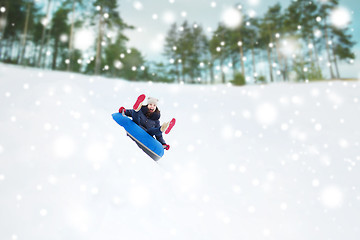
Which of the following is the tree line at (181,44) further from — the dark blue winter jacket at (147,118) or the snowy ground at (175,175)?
the dark blue winter jacket at (147,118)

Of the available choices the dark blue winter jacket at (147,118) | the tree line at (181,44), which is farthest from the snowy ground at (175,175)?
the tree line at (181,44)

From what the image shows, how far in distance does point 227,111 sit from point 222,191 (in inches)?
195

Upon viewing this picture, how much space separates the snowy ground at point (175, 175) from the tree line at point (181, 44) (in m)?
7.78


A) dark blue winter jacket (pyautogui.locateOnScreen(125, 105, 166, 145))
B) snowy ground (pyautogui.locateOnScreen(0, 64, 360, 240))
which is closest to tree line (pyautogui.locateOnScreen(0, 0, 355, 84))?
snowy ground (pyautogui.locateOnScreen(0, 64, 360, 240))

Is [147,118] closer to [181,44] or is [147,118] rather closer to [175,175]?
[175,175]

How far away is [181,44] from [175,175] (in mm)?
16603

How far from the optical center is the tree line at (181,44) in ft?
53.8

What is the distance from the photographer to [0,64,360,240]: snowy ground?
5133 mm

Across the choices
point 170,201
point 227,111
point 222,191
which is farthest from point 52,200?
point 227,111

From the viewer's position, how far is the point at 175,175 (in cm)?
639

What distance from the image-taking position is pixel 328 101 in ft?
35.4

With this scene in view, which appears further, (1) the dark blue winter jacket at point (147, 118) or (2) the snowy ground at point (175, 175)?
(2) the snowy ground at point (175, 175)

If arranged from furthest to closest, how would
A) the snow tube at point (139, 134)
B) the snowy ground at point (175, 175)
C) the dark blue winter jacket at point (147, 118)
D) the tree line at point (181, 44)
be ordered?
the tree line at point (181, 44) → the snowy ground at point (175, 175) → the dark blue winter jacket at point (147, 118) → the snow tube at point (139, 134)

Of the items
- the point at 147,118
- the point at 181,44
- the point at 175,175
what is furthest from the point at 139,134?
the point at 181,44
